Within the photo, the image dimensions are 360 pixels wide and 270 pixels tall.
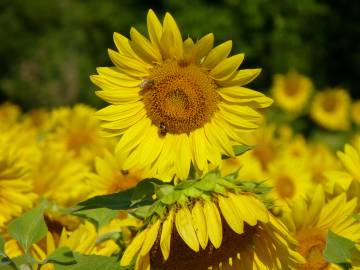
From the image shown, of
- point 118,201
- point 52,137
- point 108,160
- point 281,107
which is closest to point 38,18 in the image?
point 281,107

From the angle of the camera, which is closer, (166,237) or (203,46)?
(166,237)

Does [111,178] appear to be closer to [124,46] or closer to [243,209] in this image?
[124,46]

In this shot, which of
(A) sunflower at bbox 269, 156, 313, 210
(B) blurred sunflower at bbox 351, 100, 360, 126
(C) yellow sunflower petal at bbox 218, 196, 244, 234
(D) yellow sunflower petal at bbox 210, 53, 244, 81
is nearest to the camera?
(C) yellow sunflower petal at bbox 218, 196, 244, 234

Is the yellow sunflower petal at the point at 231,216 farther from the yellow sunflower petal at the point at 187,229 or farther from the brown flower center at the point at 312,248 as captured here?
the brown flower center at the point at 312,248

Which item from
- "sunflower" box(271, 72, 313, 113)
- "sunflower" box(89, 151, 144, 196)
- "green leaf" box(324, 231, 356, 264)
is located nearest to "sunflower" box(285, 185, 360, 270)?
"green leaf" box(324, 231, 356, 264)

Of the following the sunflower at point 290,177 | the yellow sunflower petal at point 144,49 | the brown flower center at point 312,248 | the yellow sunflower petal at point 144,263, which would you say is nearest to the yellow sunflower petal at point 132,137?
the yellow sunflower petal at point 144,49

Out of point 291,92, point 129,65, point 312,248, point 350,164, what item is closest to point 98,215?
point 129,65

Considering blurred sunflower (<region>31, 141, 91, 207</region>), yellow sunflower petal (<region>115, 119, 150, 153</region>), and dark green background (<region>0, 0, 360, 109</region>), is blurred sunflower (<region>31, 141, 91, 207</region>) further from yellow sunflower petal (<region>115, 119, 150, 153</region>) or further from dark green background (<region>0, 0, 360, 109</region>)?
dark green background (<region>0, 0, 360, 109</region>)
